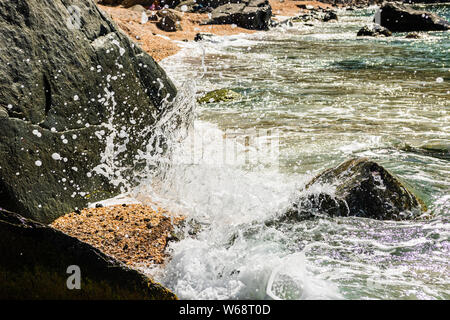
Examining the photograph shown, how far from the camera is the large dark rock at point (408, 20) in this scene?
1073 inches

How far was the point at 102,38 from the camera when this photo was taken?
16.1 feet

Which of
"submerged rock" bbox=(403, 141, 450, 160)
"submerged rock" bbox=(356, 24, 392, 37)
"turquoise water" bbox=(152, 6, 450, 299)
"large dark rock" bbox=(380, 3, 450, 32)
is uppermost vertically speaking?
"large dark rock" bbox=(380, 3, 450, 32)

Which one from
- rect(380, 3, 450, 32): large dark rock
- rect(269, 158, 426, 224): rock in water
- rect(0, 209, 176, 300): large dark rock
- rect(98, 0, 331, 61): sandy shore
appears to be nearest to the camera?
rect(0, 209, 176, 300): large dark rock

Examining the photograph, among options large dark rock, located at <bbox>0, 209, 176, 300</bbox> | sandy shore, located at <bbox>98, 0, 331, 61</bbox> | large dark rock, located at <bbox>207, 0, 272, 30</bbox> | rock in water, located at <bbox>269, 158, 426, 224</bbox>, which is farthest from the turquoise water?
large dark rock, located at <bbox>207, 0, 272, 30</bbox>

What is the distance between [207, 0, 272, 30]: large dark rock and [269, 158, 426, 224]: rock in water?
27.1 metres

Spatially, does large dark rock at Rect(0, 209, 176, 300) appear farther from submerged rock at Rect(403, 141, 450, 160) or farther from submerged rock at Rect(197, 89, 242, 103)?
submerged rock at Rect(197, 89, 242, 103)

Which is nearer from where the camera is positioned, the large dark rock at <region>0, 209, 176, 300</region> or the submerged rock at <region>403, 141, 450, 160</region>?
the large dark rock at <region>0, 209, 176, 300</region>

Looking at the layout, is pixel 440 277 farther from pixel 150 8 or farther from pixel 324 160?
pixel 150 8

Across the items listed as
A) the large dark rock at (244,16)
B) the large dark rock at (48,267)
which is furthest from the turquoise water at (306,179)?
the large dark rock at (244,16)

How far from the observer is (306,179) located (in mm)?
5387

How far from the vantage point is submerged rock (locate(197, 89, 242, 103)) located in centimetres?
982

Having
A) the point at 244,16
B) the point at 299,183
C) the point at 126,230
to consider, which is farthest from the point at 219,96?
the point at 244,16

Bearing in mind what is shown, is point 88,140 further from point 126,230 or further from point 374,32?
point 374,32

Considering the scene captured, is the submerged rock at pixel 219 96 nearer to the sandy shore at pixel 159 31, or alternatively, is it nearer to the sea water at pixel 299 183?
the sea water at pixel 299 183
